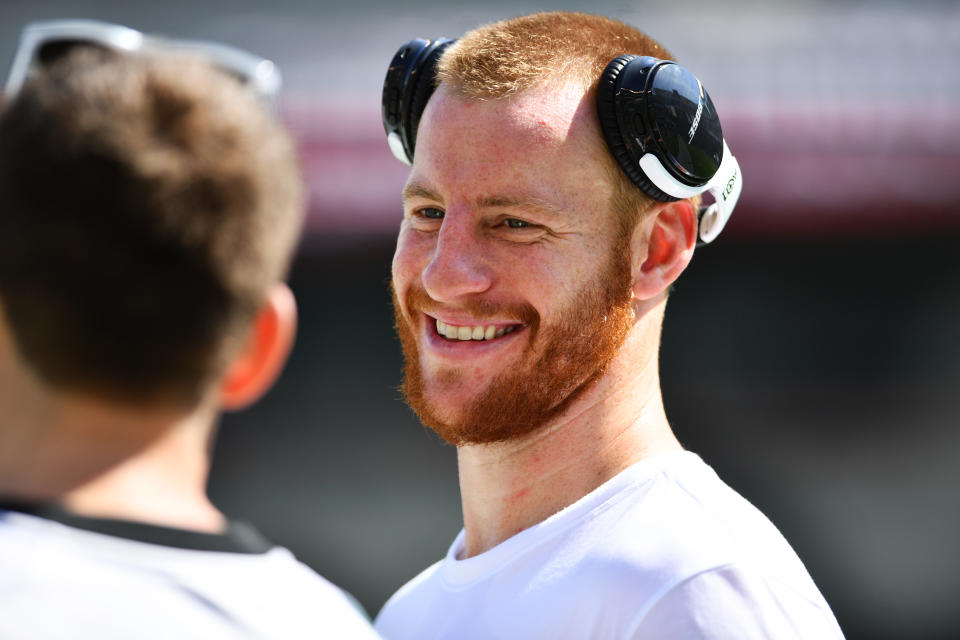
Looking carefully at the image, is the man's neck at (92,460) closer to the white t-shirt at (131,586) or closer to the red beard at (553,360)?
the white t-shirt at (131,586)

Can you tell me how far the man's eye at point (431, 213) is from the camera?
229 cm

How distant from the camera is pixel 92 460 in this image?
1.11m

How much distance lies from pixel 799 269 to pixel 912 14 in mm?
4458

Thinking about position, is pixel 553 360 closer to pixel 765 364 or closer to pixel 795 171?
pixel 765 364

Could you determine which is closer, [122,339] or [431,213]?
[122,339]

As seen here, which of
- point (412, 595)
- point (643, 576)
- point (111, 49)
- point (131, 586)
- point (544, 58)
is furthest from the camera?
point (412, 595)

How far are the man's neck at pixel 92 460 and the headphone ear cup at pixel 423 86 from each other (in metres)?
1.39

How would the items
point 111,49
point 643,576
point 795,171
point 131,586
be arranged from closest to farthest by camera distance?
1. point 131,586
2. point 111,49
3. point 643,576
4. point 795,171

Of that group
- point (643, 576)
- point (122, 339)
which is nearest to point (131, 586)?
point (122, 339)

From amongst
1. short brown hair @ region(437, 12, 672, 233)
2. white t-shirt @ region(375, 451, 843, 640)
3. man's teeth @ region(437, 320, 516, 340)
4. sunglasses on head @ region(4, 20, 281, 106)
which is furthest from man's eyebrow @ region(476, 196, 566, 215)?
sunglasses on head @ region(4, 20, 281, 106)

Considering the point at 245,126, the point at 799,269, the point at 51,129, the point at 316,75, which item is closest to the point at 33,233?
the point at 51,129

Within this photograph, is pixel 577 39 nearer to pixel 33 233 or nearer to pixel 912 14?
pixel 33 233

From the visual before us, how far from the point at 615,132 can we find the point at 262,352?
113 centimetres

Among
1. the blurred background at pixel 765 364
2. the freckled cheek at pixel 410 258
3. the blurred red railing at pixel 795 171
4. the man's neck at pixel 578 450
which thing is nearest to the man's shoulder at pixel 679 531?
the man's neck at pixel 578 450
